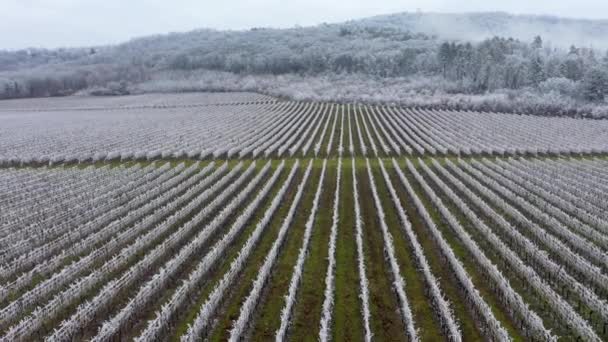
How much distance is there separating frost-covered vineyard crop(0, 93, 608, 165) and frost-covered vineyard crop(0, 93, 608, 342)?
0.54 meters

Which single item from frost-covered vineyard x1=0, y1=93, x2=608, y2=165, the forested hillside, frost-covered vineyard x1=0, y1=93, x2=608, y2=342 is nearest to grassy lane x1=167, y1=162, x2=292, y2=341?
frost-covered vineyard x1=0, y1=93, x2=608, y2=342

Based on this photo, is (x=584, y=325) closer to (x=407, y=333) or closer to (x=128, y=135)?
(x=407, y=333)

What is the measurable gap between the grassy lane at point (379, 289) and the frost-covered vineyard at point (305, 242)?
7 cm

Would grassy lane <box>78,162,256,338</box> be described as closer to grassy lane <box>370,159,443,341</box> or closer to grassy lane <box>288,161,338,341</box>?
grassy lane <box>288,161,338,341</box>

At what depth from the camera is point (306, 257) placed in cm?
1947

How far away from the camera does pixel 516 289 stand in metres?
16.8

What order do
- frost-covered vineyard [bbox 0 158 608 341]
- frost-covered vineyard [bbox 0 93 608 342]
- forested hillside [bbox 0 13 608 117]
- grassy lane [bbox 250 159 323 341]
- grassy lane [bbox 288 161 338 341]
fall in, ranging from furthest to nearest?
1. forested hillside [bbox 0 13 608 117]
2. frost-covered vineyard [bbox 0 93 608 342]
3. frost-covered vineyard [bbox 0 158 608 341]
4. grassy lane [bbox 250 159 323 341]
5. grassy lane [bbox 288 161 338 341]

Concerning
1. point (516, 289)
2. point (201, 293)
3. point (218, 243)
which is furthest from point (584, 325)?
point (218, 243)

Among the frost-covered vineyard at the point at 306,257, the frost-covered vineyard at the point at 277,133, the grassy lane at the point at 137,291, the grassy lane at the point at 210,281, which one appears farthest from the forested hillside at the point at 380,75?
the grassy lane at the point at 137,291

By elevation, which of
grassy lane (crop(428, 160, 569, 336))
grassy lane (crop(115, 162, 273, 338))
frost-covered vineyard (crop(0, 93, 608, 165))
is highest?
frost-covered vineyard (crop(0, 93, 608, 165))

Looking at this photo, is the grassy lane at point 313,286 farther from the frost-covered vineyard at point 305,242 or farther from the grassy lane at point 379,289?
the grassy lane at point 379,289

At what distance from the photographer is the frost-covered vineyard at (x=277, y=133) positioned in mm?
42219

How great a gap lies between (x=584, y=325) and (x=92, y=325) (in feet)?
48.1

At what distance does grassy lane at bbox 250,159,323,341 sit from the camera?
47.8 feet
